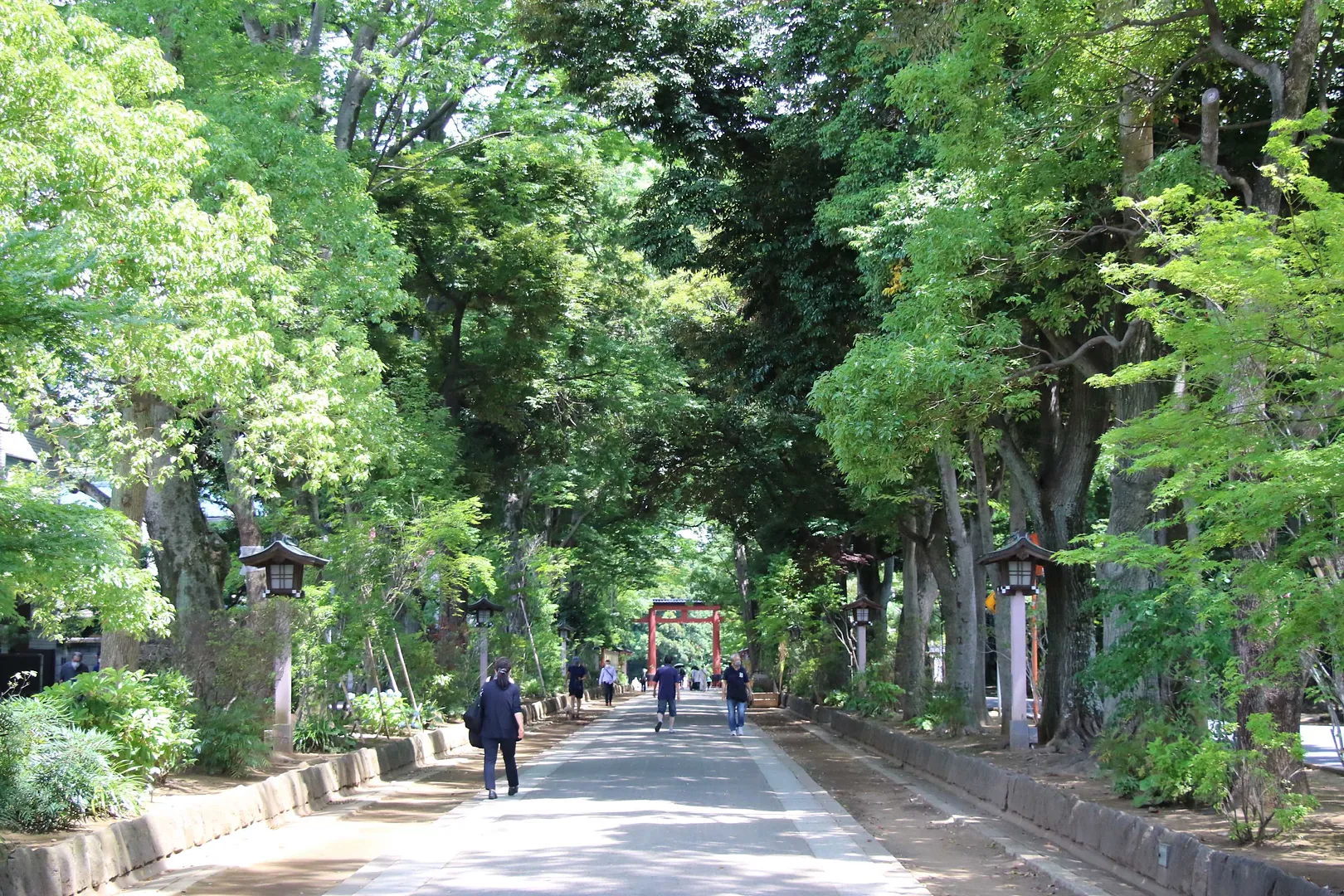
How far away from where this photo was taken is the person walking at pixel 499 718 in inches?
596

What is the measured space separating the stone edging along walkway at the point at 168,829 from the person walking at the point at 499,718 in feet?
6.44

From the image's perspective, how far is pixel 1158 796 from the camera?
11.8 metres

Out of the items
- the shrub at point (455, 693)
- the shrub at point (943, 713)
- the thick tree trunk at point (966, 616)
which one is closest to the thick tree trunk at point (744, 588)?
the shrub at point (455, 693)

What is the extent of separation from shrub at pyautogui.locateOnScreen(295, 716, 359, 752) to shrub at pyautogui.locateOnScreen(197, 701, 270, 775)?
11.8ft

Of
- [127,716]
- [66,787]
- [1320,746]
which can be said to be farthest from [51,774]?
[1320,746]

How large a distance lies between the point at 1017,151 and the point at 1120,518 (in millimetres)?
4536

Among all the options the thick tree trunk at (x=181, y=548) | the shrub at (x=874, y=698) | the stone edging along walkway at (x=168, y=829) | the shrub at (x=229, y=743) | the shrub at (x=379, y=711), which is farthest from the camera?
the shrub at (x=874, y=698)

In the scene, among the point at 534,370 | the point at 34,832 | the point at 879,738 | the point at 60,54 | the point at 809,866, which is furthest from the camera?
the point at 534,370

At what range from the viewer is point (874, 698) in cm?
2903

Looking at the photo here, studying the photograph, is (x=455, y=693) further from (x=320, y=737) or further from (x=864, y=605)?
(x=864, y=605)

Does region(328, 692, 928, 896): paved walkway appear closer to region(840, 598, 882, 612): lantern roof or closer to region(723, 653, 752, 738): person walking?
region(723, 653, 752, 738): person walking

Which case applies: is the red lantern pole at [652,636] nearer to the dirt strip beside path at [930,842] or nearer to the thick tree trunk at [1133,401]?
the dirt strip beside path at [930,842]

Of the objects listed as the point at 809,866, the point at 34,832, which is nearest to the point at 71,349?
the point at 34,832

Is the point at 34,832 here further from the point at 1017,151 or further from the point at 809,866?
the point at 1017,151
